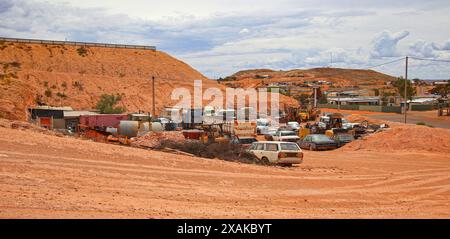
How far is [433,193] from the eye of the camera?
18078mm

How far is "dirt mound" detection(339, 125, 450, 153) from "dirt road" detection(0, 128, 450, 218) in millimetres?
10279

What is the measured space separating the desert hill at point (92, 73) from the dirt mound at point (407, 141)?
169 feet

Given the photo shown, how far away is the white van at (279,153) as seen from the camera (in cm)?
2389

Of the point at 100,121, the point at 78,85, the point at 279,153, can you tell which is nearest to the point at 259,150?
the point at 279,153

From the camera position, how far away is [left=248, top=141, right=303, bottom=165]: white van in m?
23.9

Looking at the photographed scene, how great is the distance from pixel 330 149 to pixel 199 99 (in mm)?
61559

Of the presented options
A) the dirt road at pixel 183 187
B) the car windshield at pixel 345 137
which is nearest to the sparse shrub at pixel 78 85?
the car windshield at pixel 345 137

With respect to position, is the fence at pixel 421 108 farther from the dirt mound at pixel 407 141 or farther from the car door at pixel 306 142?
the car door at pixel 306 142

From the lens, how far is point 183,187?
15508 mm

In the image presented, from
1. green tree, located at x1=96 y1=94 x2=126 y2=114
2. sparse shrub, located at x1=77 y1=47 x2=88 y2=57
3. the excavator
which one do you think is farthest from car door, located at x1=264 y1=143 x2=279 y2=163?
sparse shrub, located at x1=77 y1=47 x2=88 y2=57

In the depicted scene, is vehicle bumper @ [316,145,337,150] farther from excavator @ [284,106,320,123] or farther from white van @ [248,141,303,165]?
excavator @ [284,106,320,123]
